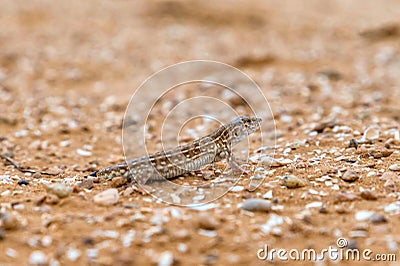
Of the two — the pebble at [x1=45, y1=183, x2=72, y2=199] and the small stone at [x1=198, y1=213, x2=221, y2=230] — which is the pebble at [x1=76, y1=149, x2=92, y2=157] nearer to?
the pebble at [x1=45, y1=183, x2=72, y2=199]

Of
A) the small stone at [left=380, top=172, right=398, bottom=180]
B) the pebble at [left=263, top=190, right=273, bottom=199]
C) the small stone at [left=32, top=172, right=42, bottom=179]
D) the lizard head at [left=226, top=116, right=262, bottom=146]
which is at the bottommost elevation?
the pebble at [left=263, top=190, right=273, bottom=199]

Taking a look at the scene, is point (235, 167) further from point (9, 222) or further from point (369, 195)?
point (9, 222)

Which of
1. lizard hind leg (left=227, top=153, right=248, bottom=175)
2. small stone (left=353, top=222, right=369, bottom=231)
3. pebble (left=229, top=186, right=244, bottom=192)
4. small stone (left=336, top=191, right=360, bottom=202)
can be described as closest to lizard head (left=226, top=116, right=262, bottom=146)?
lizard hind leg (left=227, top=153, right=248, bottom=175)

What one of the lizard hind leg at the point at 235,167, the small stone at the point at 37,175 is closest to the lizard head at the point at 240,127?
the lizard hind leg at the point at 235,167

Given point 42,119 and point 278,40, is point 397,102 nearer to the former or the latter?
point 278,40

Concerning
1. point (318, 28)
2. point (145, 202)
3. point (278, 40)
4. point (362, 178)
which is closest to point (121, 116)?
point (145, 202)
